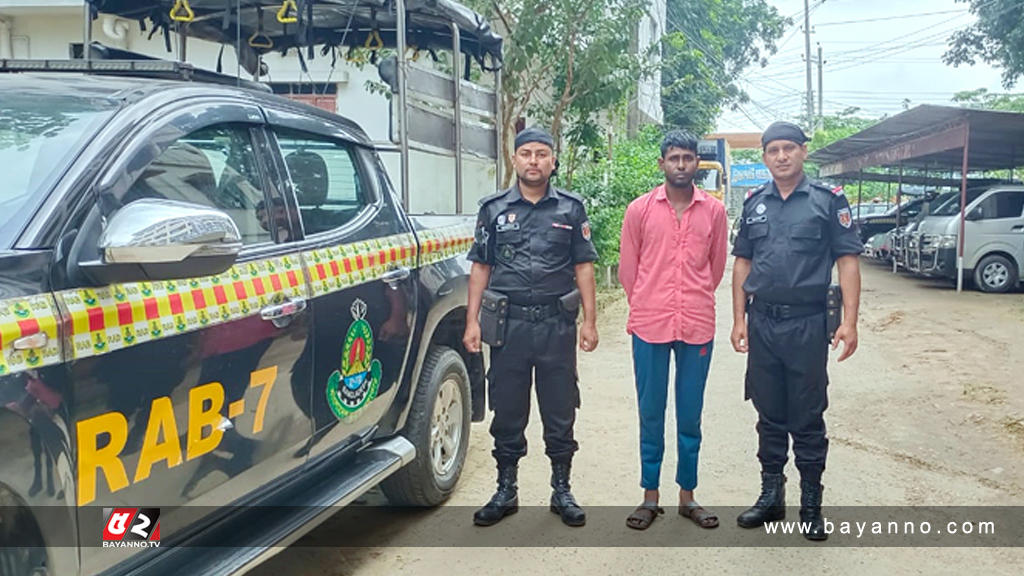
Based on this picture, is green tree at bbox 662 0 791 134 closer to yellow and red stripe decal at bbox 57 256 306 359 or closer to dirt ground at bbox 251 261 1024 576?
dirt ground at bbox 251 261 1024 576

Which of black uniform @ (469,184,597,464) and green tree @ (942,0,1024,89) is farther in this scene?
green tree @ (942,0,1024,89)

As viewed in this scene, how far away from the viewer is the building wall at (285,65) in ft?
33.7

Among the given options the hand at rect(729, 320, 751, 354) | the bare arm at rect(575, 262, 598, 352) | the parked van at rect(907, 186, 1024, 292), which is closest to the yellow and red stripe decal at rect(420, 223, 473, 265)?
the bare arm at rect(575, 262, 598, 352)

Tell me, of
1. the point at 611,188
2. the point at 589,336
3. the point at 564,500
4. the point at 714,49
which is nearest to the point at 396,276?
the point at 589,336

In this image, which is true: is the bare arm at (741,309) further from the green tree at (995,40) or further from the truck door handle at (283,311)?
the green tree at (995,40)

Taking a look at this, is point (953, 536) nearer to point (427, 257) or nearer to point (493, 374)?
point (493, 374)

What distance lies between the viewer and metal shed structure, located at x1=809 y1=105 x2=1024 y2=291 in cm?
1424

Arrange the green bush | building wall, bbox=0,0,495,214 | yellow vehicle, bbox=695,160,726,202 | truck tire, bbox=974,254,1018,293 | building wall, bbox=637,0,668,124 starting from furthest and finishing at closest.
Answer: yellow vehicle, bbox=695,160,726,202 < building wall, bbox=637,0,668,124 < truck tire, bbox=974,254,1018,293 < the green bush < building wall, bbox=0,0,495,214

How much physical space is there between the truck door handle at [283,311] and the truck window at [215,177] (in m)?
0.24

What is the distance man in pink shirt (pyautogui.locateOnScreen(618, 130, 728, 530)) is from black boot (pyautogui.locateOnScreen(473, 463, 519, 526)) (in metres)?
0.58

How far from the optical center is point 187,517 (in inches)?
102

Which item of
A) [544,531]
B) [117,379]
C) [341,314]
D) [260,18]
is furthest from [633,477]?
[260,18]

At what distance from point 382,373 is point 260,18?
11.2 ft

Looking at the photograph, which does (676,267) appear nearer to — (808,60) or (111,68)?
(111,68)
